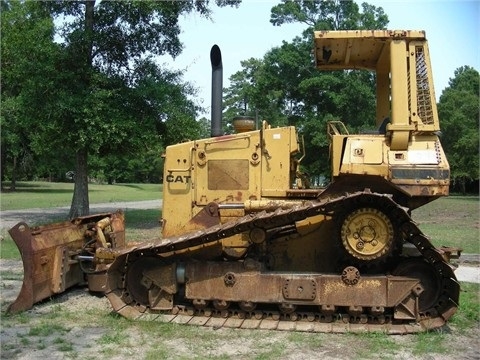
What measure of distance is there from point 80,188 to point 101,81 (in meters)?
3.65

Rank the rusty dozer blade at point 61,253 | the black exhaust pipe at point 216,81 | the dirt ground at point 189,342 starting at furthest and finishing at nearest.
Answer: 1. the black exhaust pipe at point 216,81
2. the rusty dozer blade at point 61,253
3. the dirt ground at point 189,342

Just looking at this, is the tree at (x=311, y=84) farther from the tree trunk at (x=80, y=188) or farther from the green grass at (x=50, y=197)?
the tree trunk at (x=80, y=188)

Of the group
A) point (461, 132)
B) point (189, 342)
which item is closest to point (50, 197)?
point (189, 342)

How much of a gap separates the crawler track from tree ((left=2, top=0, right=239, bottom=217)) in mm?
8508

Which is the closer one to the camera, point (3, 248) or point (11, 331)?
point (11, 331)

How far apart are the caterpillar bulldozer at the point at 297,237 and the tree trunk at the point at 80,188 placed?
960 cm

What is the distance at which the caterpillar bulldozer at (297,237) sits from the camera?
6332 millimetres

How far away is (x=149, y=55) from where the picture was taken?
17250 mm

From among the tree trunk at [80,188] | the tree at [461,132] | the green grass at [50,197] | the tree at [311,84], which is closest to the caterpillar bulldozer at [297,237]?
the tree trunk at [80,188]

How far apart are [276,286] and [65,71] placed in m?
11.1

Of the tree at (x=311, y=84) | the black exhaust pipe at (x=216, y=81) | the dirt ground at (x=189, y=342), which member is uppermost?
the tree at (x=311, y=84)

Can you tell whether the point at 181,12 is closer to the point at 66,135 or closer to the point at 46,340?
the point at 66,135

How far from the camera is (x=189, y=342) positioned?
586 centimetres

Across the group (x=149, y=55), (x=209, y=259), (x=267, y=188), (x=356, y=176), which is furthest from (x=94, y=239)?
(x=149, y=55)
